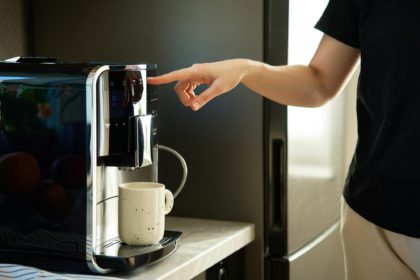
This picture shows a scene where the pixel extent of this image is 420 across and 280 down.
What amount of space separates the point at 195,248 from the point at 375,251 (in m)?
0.33

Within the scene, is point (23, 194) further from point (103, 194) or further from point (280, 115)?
point (280, 115)

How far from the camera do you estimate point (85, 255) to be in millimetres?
1184

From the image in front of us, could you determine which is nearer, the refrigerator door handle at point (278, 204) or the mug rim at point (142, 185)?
the mug rim at point (142, 185)

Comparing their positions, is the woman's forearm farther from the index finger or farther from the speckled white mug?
the speckled white mug

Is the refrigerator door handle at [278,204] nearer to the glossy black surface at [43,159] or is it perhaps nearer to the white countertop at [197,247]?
the white countertop at [197,247]

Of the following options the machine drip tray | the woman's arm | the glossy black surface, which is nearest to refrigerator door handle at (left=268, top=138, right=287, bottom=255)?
the woman's arm

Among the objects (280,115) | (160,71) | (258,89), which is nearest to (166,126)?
(160,71)

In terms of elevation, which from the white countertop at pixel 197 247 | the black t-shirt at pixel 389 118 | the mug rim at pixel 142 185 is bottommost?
the white countertop at pixel 197 247

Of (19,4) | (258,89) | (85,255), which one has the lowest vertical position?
(85,255)

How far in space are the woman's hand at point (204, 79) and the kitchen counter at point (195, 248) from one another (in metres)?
0.27

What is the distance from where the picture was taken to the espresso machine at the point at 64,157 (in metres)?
1.18

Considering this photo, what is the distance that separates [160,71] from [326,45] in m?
0.46

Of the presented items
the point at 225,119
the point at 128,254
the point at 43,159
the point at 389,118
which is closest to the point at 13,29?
the point at 225,119

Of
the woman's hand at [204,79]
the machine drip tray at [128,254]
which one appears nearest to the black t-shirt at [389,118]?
the woman's hand at [204,79]
